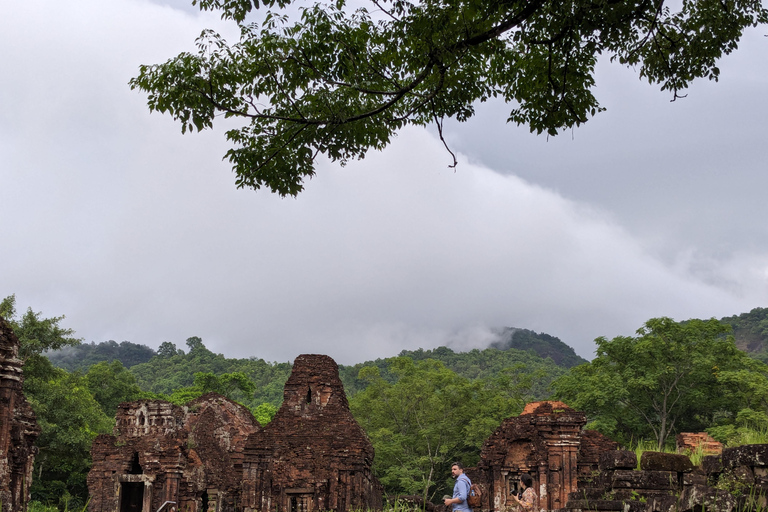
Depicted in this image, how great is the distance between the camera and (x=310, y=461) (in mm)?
20812

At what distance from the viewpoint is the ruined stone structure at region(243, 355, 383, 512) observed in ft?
67.0

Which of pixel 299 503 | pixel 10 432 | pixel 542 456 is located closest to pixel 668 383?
pixel 542 456

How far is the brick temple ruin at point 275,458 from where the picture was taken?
67.3 ft

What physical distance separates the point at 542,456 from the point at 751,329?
197 ft

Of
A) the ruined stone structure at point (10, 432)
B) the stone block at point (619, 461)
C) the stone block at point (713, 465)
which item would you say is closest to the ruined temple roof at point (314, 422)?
the ruined stone structure at point (10, 432)

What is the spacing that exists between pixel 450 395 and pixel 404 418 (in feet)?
10.3

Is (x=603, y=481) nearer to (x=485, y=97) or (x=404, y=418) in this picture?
(x=485, y=97)

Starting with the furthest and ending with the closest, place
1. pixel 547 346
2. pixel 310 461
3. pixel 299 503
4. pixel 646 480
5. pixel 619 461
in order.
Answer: pixel 547 346 → pixel 310 461 → pixel 299 503 → pixel 619 461 → pixel 646 480

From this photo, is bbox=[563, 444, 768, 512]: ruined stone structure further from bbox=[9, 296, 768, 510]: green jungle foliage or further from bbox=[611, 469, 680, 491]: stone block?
bbox=[9, 296, 768, 510]: green jungle foliage

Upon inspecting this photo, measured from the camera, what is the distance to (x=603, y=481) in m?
9.52

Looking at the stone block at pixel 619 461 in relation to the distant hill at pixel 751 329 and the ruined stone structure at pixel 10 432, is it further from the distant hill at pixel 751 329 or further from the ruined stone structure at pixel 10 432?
the distant hill at pixel 751 329

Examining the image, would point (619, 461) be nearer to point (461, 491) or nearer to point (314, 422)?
point (461, 491)

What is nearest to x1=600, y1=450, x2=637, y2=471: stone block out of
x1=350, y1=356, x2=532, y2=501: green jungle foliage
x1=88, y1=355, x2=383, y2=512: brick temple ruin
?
x1=88, y1=355, x2=383, y2=512: brick temple ruin

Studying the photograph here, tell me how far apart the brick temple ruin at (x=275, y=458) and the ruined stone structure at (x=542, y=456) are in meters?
3.96
